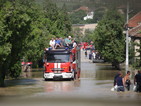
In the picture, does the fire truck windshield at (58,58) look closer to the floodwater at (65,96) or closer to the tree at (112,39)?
the floodwater at (65,96)

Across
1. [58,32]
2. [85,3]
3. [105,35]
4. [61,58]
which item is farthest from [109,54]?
[85,3]

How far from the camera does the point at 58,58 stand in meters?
30.9

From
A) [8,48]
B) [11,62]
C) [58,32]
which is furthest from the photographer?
[58,32]

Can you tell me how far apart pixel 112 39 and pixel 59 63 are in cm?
2201

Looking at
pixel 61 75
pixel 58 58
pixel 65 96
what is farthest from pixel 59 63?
pixel 65 96

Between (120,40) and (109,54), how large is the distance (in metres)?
2.65

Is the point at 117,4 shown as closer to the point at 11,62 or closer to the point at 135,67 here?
the point at 135,67

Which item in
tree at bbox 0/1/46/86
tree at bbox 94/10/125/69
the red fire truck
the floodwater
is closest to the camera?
the floodwater

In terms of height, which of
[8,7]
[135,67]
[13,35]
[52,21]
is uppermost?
[52,21]

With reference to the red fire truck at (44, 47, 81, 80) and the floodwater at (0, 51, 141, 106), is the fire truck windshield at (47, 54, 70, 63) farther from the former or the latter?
the floodwater at (0, 51, 141, 106)

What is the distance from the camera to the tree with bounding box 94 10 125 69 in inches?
2016

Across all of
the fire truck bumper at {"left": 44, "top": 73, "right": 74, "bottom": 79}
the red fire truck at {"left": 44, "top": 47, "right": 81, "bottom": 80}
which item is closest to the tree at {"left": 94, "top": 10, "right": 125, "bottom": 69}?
the fire truck bumper at {"left": 44, "top": 73, "right": 74, "bottom": 79}

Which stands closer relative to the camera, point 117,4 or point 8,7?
point 117,4

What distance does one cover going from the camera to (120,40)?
172 feet
